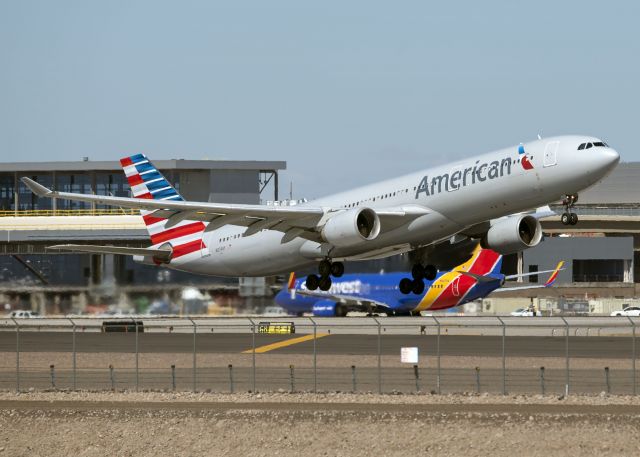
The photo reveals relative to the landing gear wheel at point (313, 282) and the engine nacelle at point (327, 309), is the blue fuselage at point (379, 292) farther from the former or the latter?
the landing gear wheel at point (313, 282)

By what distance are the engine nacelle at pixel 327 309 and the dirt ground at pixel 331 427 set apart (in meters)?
43.8

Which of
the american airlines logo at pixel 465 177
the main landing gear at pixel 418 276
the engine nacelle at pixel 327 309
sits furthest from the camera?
the engine nacelle at pixel 327 309

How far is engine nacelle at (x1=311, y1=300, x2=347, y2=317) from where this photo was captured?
89.3 meters

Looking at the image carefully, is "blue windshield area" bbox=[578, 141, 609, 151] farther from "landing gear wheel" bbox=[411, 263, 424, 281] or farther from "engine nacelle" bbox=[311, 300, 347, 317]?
"engine nacelle" bbox=[311, 300, 347, 317]

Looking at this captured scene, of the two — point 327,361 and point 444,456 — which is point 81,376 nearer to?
point 327,361

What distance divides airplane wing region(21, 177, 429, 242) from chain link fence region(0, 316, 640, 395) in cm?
480

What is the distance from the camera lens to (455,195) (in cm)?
5172

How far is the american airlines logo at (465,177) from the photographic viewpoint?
50.3 metres

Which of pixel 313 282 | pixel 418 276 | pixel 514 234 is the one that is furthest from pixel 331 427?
pixel 418 276

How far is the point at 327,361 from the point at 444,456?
22.5 metres

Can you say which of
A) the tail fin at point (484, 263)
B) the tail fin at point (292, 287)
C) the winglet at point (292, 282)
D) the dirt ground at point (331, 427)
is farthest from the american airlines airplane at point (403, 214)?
the tail fin at point (484, 263)

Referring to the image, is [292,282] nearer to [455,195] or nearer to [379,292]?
[379,292]

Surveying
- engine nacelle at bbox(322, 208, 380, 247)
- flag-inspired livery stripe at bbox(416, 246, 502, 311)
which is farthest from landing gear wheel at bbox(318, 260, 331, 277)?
flag-inspired livery stripe at bbox(416, 246, 502, 311)

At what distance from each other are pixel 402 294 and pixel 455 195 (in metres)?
36.9
